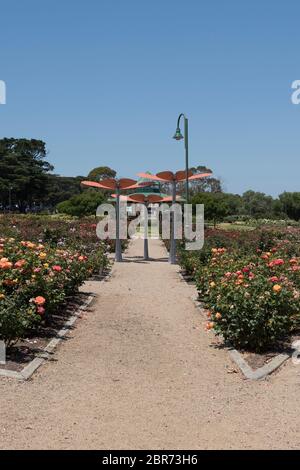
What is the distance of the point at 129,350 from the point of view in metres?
6.74

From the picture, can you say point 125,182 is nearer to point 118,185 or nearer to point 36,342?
point 118,185

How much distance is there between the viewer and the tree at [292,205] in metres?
75.7

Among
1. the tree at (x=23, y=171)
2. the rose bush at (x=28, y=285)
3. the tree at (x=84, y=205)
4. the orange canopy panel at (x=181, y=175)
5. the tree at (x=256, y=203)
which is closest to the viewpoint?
the rose bush at (x=28, y=285)

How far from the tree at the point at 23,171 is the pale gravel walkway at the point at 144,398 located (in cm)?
6529

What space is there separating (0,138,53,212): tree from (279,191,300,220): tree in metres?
32.2

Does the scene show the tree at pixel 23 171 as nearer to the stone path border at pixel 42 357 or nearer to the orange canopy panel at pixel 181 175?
the orange canopy panel at pixel 181 175

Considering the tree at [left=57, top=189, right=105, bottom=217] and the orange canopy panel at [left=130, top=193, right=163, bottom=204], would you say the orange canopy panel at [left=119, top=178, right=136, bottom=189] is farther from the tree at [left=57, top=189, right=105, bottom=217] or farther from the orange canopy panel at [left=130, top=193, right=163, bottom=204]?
the tree at [left=57, top=189, right=105, bottom=217]

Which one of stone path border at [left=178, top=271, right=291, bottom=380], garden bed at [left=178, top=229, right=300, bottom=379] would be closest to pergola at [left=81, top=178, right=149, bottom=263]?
garden bed at [left=178, top=229, right=300, bottom=379]

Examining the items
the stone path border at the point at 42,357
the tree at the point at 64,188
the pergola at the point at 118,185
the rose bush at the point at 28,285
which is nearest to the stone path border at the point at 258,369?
the stone path border at the point at 42,357

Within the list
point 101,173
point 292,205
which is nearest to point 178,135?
point 292,205

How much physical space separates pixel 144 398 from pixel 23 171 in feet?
226

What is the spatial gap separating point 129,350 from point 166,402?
176cm

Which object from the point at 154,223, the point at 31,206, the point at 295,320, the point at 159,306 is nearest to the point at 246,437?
the point at 295,320

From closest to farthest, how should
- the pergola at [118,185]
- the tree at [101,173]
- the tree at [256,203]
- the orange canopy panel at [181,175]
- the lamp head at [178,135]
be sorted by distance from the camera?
the orange canopy panel at [181,175], the pergola at [118,185], the lamp head at [178,135], the tree at [256,203], the tree at [101,173]
